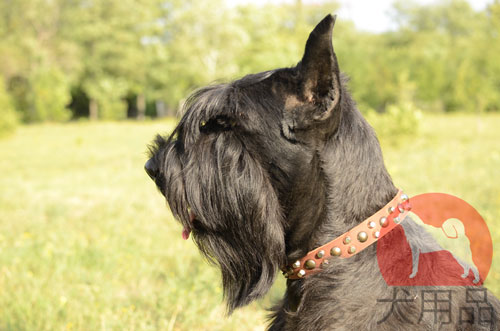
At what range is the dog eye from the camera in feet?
6.89

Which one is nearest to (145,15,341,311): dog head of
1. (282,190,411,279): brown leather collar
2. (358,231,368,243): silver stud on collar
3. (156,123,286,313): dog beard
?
(156,123,286,313): dog beard

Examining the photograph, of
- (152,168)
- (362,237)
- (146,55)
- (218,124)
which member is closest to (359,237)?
(362,237)

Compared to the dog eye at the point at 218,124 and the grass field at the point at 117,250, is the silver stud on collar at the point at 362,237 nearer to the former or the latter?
the dog eye at the point at 218,124

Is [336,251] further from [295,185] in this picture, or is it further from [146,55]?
[146,55]

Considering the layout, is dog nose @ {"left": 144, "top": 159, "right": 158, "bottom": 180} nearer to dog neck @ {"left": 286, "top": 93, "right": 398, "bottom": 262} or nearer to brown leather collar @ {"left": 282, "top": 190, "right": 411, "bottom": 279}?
dog neck @ {"left": 286, "top": 93, "right": 398, "bottom": 262}

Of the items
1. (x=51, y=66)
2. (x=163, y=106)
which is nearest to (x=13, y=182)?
(x=51, y=66)

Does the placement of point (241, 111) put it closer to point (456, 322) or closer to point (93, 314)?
point (456, 322)

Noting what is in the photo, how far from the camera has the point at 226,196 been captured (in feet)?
6.96

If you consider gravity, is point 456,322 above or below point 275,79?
below

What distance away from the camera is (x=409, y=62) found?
3716 centimetres

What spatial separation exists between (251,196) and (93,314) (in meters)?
2.11

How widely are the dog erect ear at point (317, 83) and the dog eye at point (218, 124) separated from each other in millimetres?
276

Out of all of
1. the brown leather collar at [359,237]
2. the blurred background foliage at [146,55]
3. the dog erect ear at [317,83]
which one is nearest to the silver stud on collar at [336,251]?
the brown leather collar at [359,237]

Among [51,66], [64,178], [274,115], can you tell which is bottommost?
[64,178]
